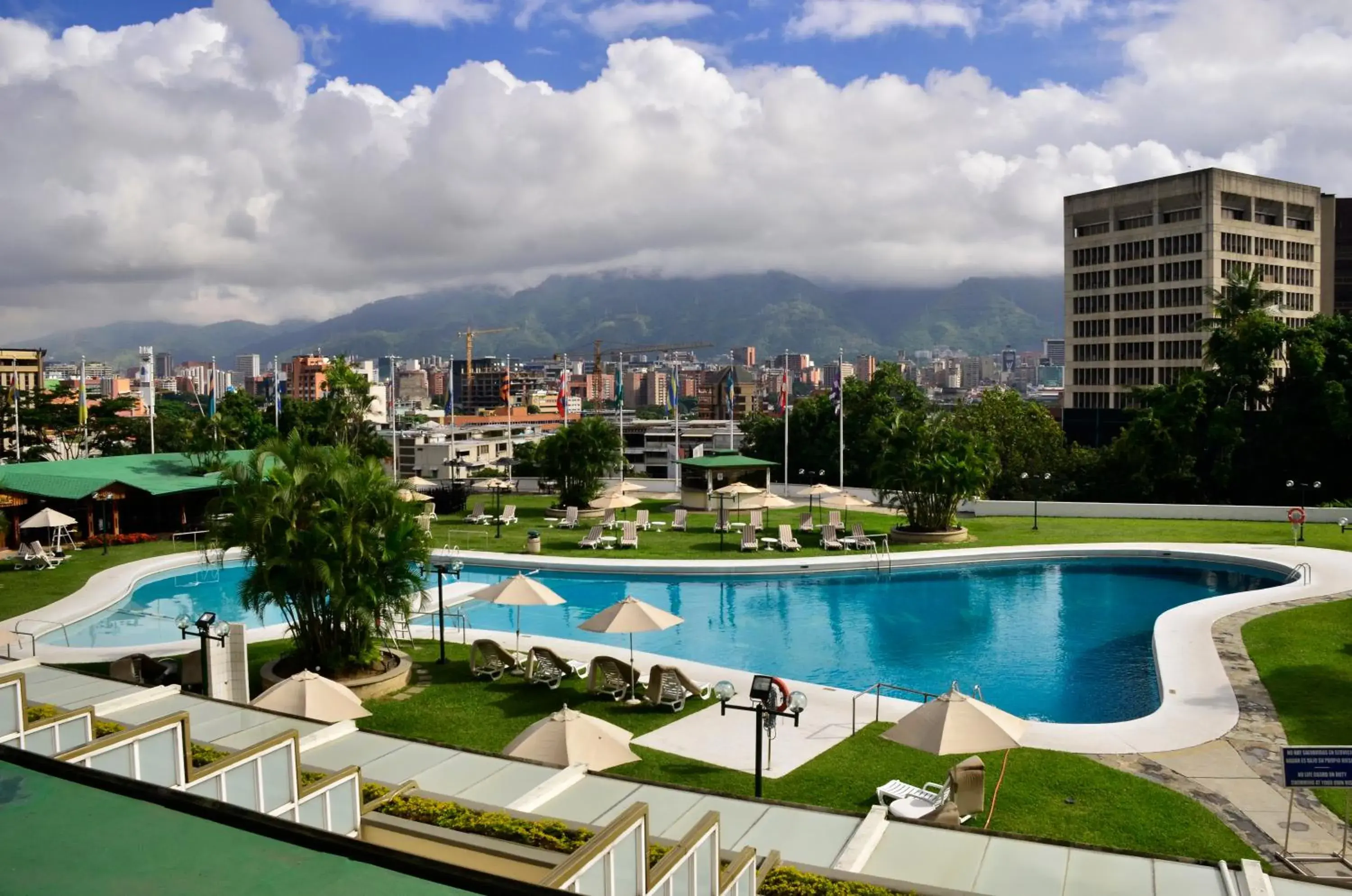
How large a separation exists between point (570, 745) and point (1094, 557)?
71.2 ft

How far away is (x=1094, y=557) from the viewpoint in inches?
1092

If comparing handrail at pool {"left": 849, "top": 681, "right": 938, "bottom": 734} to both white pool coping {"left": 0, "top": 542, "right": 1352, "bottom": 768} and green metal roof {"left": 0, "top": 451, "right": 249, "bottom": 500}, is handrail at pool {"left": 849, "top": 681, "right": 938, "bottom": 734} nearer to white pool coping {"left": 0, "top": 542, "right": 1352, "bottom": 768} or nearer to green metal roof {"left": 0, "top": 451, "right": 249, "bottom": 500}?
white pool coping {"left": 0, "top": 542, "right": 1352, "bottom": 768}

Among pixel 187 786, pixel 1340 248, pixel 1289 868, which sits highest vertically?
pixel 1340 248

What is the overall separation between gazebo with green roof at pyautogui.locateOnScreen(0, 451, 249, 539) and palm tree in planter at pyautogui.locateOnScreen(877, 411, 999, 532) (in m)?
20.3

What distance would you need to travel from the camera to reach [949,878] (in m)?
6.64

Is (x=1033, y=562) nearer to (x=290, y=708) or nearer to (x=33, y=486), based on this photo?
(x=290, y=708)

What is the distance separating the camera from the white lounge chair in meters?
9.67

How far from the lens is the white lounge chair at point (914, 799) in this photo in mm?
9672

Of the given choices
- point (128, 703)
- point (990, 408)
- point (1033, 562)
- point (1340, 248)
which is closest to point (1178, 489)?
point (990, 408)

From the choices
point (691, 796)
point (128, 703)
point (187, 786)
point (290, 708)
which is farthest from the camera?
point (290, 708)

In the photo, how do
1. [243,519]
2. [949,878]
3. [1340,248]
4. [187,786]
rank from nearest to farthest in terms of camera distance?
[187,786] < [949,878] < [243,519] < [1340,248]

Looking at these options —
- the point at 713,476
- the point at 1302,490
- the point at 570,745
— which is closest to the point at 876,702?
the point at 570,745

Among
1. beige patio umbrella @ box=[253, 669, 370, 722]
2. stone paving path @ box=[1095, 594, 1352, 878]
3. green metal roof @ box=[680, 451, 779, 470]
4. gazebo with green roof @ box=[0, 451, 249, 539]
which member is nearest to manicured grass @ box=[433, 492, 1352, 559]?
green metal roof @ box=[680, 451, 779, 470]

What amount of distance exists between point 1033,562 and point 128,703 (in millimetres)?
23192
